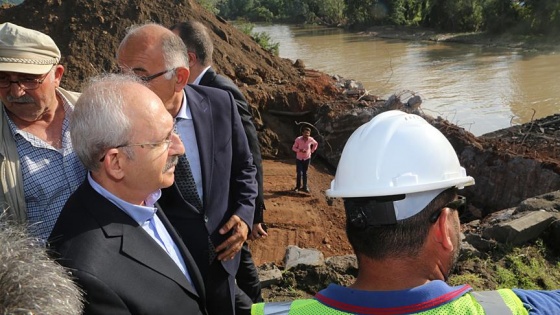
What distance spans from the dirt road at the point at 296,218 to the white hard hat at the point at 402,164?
4.86 m

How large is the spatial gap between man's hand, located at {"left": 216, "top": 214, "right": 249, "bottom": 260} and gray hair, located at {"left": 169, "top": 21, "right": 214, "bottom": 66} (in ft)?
4.90

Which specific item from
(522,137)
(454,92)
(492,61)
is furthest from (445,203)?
(492,61)

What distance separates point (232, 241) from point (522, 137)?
9.22 metres

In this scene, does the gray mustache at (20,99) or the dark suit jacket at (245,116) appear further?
the dark suit jacket at (245,116)

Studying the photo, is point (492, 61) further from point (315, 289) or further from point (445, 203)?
point (445, 203)

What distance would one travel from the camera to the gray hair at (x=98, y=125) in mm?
1809

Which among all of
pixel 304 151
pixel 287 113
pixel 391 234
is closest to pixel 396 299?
pixel 391 234

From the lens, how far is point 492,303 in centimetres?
120

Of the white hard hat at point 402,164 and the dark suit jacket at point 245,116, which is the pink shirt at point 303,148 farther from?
the white hard hat at point 402,164

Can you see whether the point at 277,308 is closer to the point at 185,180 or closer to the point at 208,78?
the point at 185,180

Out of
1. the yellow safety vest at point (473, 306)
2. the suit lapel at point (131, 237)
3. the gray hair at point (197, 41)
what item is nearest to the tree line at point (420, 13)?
the gray hair at point (197, 41)

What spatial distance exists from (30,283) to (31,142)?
50.1 inches

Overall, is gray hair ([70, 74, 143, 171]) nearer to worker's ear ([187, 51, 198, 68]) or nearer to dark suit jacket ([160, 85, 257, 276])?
dark suit jacket ([160, 85, 257, 276])

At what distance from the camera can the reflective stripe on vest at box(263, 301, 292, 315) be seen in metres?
1.34
